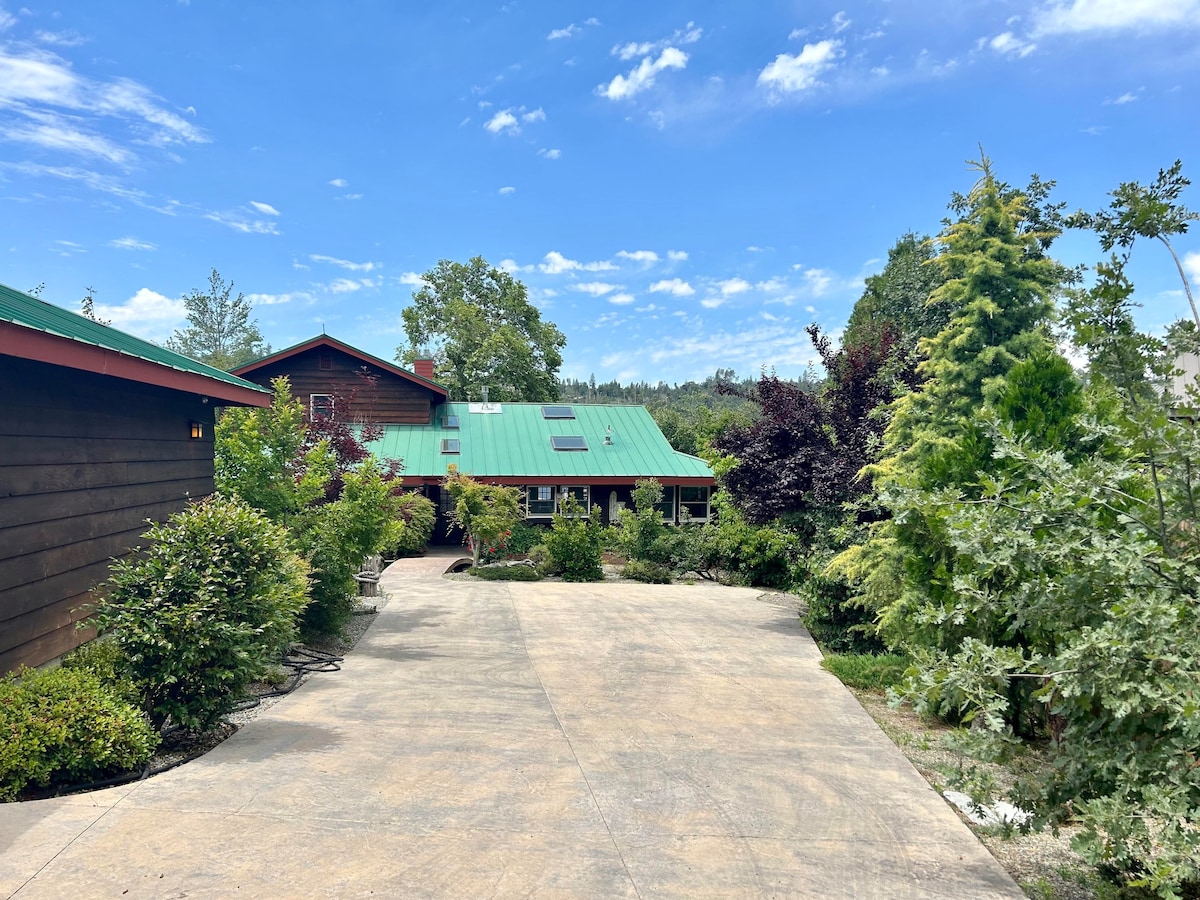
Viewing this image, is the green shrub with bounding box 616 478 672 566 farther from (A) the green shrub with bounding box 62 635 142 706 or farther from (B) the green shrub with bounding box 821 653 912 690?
(A) the green shrub with bounding box 62 635 142 706

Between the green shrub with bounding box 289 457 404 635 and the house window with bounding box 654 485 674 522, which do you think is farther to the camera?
the house window with bounding box 654 485 674 522

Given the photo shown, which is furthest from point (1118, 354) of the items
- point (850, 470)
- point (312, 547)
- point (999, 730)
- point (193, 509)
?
point (312, 547)

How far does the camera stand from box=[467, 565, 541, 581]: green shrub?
17.4 metres

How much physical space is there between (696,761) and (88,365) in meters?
5.68

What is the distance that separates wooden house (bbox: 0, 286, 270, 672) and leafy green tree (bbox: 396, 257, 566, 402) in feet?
97.1

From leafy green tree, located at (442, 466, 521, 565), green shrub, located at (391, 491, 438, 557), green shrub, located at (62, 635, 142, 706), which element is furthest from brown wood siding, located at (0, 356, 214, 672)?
leafy green tree, located at (442, 466, 521, 565)

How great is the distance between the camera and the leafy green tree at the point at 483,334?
38812 mm

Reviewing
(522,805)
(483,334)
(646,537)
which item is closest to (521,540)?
(646,537)

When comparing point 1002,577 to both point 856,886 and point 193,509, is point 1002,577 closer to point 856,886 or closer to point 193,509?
point 856,886

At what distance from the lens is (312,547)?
9859 millimetres

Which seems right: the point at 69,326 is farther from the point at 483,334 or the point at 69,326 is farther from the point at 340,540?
the point at 483,334

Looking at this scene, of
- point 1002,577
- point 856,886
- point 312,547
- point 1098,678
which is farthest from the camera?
point 312,547

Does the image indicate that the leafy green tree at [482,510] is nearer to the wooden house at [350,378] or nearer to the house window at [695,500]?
the wooden house at [350,378]

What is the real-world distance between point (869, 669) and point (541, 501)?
1471cm
